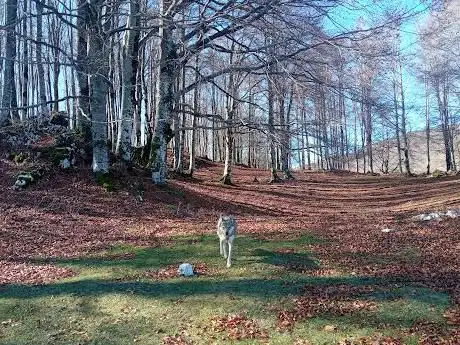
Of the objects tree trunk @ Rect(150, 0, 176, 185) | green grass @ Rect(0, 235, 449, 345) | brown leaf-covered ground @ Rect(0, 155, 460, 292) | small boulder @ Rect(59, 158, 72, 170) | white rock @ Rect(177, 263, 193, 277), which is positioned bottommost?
green grass @ Rect(0, 235, 449, 345)

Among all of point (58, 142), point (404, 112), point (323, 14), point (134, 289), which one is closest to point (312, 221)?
point (323, 14)

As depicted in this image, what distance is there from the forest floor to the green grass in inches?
0.7

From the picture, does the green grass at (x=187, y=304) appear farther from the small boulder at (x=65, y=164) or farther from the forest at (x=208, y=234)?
the small boulder at (x=65, y=164)

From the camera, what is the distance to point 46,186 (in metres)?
14.1

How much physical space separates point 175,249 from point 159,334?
3.76 meters

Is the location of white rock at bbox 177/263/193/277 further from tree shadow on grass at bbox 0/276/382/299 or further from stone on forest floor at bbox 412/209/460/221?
stone on forest floor at bbox 412/209/460/221

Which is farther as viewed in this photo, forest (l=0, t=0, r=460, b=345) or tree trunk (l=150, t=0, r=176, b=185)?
tree trunk (l=150, t=0, r=176, b=185)

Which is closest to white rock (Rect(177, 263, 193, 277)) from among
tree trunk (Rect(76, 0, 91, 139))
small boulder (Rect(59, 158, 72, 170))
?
tree trunk (Rect(76, 0, 91, 139))

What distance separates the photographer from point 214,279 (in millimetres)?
7352

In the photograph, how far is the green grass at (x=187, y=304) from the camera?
18.3 feet

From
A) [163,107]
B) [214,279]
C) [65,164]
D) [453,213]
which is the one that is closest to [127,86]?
[163,107]

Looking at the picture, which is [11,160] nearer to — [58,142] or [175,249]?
[58,142]

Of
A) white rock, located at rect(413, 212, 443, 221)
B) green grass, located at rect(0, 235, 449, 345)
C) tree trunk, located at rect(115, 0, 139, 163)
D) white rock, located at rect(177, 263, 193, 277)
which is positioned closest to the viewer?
green grass, located at rect(0, 235, 449, 345)

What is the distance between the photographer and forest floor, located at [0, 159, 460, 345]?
5.62 metres
